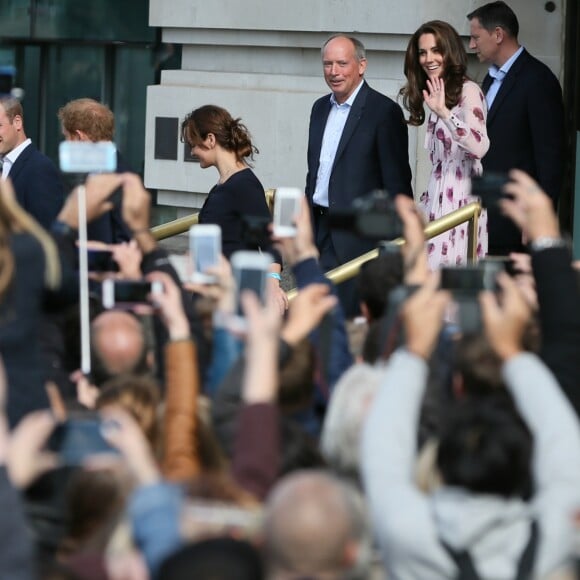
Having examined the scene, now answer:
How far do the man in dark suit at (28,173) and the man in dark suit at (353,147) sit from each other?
130 cm

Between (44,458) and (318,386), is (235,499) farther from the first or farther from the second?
(318,386)

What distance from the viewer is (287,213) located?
505cm

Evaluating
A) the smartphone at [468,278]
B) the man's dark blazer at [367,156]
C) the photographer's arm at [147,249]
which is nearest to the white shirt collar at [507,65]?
the man's dark blazer at [367,156]

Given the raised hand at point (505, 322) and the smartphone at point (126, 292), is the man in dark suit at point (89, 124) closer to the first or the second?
the smartphone at point (126, 292)

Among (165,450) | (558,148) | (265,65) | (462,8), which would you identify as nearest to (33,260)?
(165,450)

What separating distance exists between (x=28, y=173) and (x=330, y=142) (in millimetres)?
1489

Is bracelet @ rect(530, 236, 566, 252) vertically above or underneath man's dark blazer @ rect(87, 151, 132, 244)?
underneath

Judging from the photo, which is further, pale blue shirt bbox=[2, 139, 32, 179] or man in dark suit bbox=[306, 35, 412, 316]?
man in dark suit bbox=[306, 35, 412, 316]

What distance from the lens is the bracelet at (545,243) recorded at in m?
4.43

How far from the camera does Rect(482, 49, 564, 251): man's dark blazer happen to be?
7895mm

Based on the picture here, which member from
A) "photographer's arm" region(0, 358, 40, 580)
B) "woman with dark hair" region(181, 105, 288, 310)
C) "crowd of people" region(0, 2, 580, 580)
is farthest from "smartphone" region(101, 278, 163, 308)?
"woman with dark hair" region(181, 105, 288, 310)

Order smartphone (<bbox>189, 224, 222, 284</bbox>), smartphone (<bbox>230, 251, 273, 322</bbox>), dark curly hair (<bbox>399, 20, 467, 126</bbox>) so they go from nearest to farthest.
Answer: smartphone (<bbox>230, 251, 273, 322</bbox>), smartphone (<bbox>189, 224, 222, 284</bbox>), dark curly hair (<bbox>399, 20, 467, 126</bbox>)

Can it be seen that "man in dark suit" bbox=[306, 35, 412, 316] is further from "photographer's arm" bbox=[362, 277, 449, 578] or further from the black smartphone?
"photographer's arm" bbox=[362, 277, 449, 578]

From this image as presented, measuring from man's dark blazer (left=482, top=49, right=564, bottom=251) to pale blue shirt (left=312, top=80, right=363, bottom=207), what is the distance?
68 centimetres
